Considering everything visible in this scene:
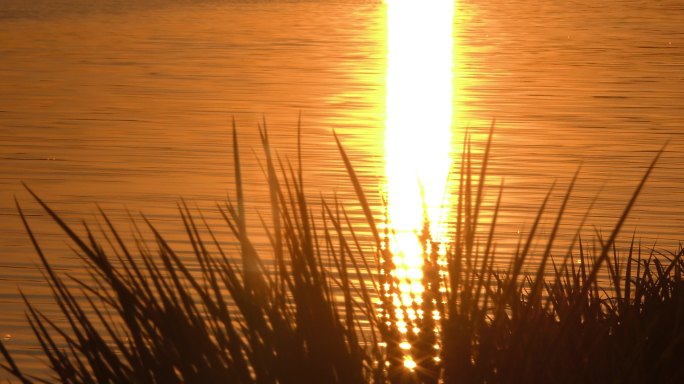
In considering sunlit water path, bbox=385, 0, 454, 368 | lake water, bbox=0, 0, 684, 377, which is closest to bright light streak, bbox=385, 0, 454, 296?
sunlit water path, bbox=385, 0, 454, 368

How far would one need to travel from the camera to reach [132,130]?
35.7 feet

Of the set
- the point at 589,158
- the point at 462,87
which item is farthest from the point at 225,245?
the point at 462,87

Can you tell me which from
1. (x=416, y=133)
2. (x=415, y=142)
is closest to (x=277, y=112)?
(x=416, y=133)

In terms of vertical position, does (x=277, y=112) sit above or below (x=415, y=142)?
above

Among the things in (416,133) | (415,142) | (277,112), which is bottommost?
(415,142)

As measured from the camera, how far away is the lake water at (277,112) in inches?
307

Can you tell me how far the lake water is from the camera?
7.81 m

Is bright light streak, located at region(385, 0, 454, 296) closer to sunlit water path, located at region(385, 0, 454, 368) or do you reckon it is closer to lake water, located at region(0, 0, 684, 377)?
sunlit water path, located at region(385, 0, 454, 368)

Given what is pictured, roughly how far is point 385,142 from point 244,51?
26.5 feet

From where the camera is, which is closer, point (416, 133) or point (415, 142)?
point (415, 142)

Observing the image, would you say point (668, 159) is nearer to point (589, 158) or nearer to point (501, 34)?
point (589, 158)

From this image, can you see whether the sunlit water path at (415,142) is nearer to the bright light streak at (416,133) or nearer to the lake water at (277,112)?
the bright light streak at (416,133)

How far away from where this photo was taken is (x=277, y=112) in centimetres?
1204

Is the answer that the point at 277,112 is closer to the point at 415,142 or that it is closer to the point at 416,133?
the point at 416,133
